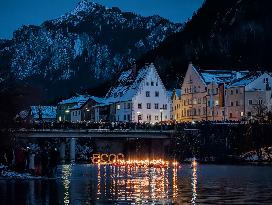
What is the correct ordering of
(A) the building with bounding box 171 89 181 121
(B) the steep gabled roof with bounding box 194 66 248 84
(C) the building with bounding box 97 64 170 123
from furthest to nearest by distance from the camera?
(A) the building with bounding box 171 89 181 121, (C) the building with bounding box 97 64 170 123, (B) the steep gabled roof with bounding box 194 66 248 84

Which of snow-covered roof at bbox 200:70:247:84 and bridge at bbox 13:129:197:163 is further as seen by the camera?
snow-covered roof at bbox 200:70:247:84

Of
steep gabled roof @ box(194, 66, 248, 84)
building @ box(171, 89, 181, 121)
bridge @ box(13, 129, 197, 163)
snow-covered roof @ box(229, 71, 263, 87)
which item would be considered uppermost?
steep gabled roof @ box(194, 66, 248, 84)

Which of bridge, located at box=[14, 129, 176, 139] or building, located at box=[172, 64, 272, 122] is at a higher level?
building, located at box=[172, 64, 272, 122]

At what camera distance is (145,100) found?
153m

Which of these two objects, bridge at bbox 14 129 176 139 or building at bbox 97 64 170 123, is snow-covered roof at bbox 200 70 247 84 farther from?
bridge at bbox 14 129 176 139

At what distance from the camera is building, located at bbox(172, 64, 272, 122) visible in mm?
138750

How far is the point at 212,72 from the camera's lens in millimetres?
153875

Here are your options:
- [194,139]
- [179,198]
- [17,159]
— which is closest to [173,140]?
[194,139]

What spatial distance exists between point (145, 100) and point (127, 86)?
11.2 metres

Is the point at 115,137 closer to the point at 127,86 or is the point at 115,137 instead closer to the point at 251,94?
the point at 251,94

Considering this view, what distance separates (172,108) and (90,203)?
143 metres

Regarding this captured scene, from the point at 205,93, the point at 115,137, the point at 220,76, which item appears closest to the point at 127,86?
the point at 205,93

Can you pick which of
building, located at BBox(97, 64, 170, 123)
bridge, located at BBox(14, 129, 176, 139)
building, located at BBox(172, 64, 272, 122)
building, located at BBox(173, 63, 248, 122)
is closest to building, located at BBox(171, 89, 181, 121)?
building, located at BBox(172, 64, 272, 122)

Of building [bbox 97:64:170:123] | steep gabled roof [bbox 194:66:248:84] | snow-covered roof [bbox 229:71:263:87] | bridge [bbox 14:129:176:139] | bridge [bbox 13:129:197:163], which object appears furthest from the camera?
building [bbox 97:64:170:123]
